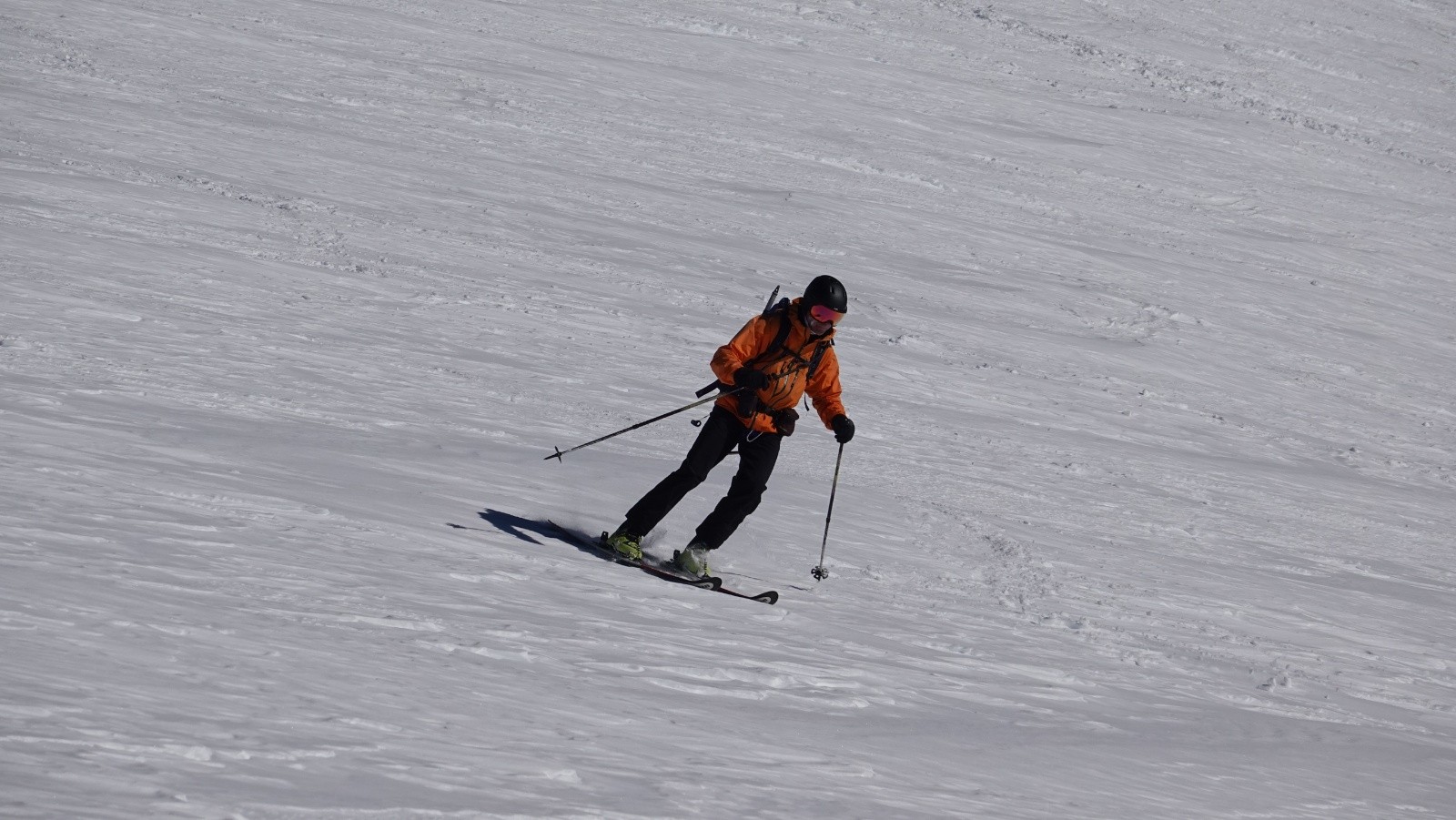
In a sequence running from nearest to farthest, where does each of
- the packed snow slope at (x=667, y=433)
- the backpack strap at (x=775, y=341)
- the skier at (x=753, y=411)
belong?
the packed snow slope at (x=667, y=433) < the skier at (x=753, y=411) < the backpack strap at (x=775, y=341)

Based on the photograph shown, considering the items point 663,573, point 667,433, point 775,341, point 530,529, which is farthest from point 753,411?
point 667,433

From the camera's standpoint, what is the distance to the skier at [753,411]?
6215 mm

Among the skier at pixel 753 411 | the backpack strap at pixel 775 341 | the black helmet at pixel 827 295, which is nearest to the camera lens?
the black helmet at pixel 827 295

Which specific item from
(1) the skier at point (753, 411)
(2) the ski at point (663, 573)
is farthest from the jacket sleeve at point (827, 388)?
(2) the ski at point (663, 573)

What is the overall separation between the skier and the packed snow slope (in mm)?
439

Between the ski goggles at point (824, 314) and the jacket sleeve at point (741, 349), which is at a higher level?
the ski goggles at point (824, 314)

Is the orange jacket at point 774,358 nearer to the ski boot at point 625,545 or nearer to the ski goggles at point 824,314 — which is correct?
the ski goggles at point 824,314

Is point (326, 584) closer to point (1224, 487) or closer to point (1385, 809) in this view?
point (1385, 809)

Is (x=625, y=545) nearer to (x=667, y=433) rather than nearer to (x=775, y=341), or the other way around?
(x=775, y=341)

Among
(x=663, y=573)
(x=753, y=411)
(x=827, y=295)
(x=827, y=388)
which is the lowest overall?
(x=663, y=573)

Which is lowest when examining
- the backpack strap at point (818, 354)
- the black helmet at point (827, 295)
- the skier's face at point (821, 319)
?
the backpack strap at point (818, 354)

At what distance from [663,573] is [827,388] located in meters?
1.21

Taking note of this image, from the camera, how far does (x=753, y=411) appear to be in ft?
20.5

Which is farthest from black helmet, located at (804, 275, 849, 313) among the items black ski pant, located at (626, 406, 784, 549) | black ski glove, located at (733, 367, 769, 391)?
black ski pant, located at (626, 406, 784, 549)
